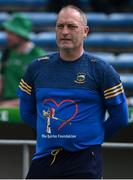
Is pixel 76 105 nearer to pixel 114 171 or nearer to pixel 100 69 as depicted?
→ pixel 100 69

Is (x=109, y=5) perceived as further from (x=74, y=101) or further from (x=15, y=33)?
(x=74, y=101)

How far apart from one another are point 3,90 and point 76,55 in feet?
6.70

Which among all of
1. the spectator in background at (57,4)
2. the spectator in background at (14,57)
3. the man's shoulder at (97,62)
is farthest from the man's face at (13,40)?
the man's shoulder at (97,62)

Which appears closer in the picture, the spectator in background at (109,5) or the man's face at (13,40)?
the man's face at (13,40)

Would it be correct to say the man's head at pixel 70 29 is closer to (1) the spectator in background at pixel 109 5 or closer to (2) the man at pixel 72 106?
(2) the man at pixel 72 106

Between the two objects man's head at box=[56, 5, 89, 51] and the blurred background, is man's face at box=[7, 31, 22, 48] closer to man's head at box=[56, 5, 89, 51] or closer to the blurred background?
the blurred background

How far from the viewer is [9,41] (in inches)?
204

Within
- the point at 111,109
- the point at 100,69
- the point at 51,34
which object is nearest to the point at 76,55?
the point at 100,69

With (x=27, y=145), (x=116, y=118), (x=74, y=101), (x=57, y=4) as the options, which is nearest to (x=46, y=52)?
(x=57, y=4)

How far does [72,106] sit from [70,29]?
408mm

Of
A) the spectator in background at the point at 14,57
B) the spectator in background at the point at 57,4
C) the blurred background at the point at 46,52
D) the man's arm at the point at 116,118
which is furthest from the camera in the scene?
the spectator in background at the point at 57,4

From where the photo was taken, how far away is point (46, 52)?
690 cm

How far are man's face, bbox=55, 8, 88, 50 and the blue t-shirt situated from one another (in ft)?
0.32

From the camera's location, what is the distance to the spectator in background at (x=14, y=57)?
5023 millimetres
